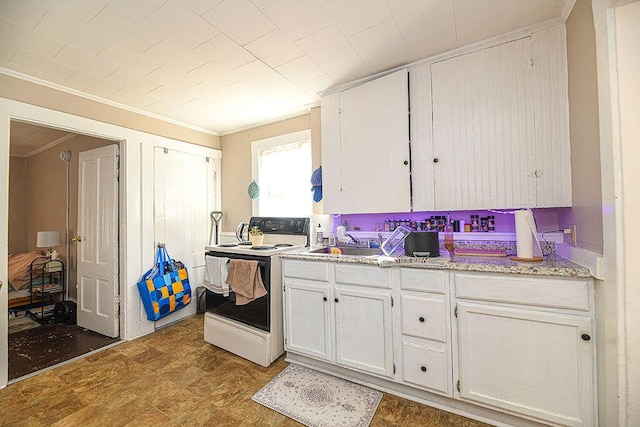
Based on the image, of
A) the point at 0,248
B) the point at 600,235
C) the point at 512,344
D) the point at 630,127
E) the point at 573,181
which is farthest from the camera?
the point at 0,248

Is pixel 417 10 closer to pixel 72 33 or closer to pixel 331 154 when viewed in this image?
pixel 331 154

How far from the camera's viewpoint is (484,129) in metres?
1.91

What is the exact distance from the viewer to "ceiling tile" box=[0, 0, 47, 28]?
1.49 m

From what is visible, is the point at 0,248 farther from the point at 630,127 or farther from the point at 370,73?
the point at 630,127

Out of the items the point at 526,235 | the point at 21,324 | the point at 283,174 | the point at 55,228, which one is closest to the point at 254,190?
the point at 283,174

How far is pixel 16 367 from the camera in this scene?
7.54 ft

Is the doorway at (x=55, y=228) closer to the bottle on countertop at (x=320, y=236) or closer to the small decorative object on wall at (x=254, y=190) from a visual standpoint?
the small decorative object on wall at (x=254, y=190)

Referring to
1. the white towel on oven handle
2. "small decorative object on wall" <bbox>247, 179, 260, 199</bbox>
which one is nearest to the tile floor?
the white towel on oven handle

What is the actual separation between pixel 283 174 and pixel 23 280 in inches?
156

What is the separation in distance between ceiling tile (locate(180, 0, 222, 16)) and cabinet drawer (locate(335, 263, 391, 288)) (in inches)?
70.4

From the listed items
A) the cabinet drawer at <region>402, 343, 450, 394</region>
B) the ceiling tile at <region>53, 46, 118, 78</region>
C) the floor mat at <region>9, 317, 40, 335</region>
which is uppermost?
the ceiling tile at <region>53, 46, 118, 78</region>

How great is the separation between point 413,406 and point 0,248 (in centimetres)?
317

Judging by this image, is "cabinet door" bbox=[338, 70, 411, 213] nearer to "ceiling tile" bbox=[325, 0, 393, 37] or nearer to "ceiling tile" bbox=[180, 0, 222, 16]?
"ceiling tile" bbox=[325, 0, 393, 37]

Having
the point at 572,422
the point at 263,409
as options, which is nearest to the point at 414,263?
the point at 572,422
